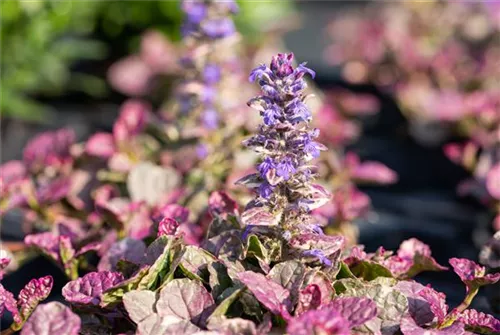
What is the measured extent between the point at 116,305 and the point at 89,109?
2327 mm

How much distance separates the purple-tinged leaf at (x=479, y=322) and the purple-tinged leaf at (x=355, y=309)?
0.95 ft

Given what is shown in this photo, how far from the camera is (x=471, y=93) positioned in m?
3.40

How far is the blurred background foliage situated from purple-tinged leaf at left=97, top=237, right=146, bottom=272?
1642mm

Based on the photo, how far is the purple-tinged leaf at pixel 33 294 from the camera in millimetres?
1506

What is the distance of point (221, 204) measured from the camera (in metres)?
1.86

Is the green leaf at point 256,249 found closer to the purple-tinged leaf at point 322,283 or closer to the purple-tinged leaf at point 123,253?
the purple-tinged leaf at point 322,283

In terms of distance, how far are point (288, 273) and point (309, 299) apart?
0.25ft

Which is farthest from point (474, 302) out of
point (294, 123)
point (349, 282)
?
point (294, 123)

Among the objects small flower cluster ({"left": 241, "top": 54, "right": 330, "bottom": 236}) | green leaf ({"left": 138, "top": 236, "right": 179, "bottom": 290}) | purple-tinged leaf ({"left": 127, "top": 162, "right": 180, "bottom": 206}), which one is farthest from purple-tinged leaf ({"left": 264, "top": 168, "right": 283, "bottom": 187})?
purple-tinged leaf ({"left": 127, "top": 162, "right": 180, "bottom": 206})

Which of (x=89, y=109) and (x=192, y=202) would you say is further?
(x=89, y=109)

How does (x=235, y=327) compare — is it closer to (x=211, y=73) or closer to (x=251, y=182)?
(x=251, y=182)

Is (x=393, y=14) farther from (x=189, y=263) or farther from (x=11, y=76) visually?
(x=189, y=263)

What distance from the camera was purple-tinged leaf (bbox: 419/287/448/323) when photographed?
148 centimetres

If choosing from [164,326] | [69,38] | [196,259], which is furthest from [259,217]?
[69,38]
